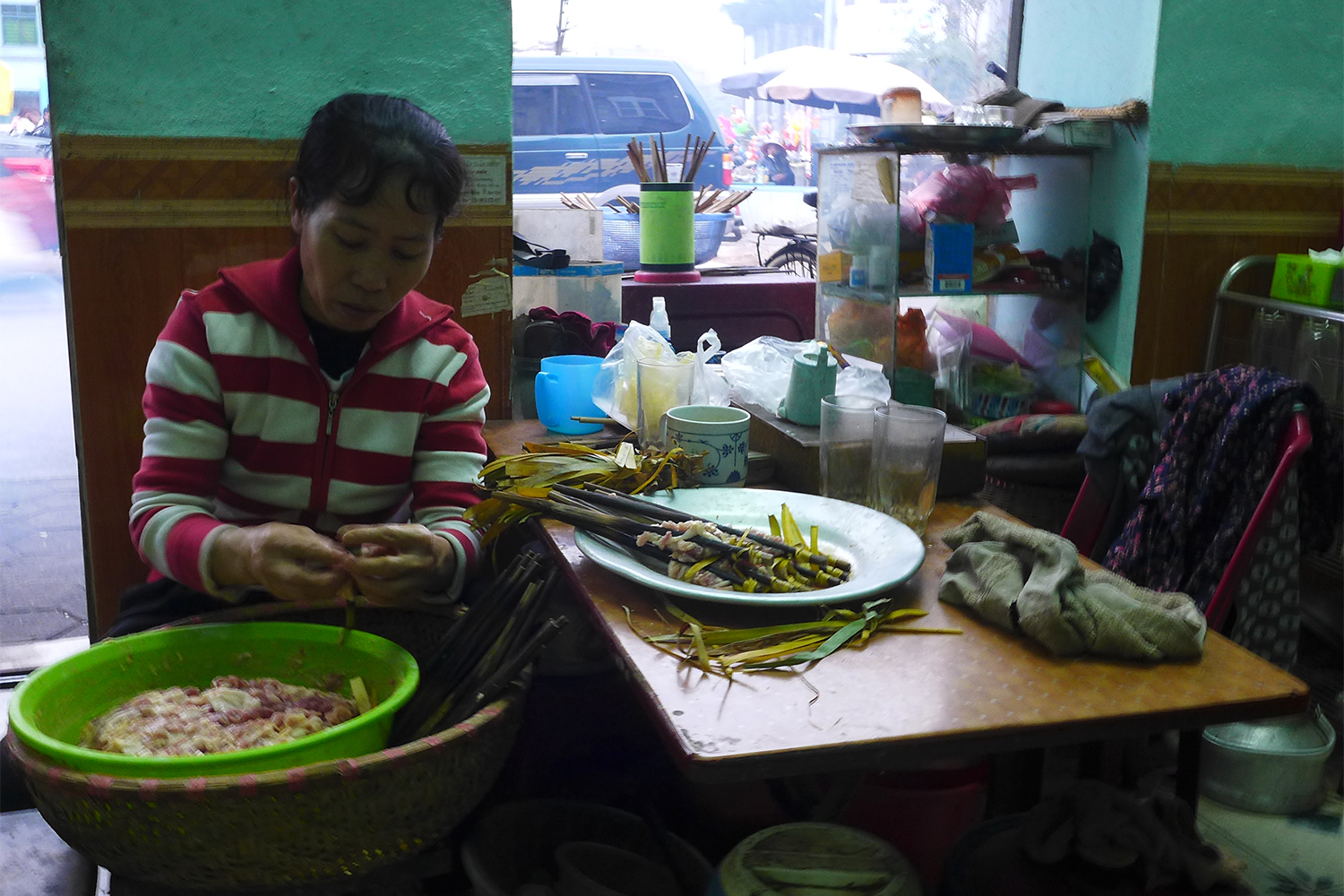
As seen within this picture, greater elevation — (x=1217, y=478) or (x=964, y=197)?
(x=964, y=197)

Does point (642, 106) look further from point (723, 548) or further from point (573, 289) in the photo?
point (723, 548)

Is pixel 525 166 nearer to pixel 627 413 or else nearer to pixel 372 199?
pixel 627 413

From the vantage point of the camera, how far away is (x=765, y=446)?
1.98 metres

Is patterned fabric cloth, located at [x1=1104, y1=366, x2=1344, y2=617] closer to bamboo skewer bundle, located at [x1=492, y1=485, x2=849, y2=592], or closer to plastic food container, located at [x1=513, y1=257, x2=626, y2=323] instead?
bamboo skewer bundle, located at [x1=492, y1=485, x2=849, y2=592]

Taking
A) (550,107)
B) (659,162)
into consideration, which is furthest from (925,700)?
(550,107)

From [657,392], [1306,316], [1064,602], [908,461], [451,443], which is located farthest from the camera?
[1306,316]

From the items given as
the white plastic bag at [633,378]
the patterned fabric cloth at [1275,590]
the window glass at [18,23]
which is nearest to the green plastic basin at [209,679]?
the white plastic bag at [633,378]

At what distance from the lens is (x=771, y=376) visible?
2.15m

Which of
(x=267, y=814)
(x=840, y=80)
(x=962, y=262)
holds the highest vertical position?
(x=840, y=80)

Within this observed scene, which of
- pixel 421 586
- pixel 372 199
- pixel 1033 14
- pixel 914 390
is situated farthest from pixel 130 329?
pixel 1033 14

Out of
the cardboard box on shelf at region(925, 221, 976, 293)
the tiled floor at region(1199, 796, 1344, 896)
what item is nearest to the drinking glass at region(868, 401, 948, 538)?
the tiled floor at region(1199, 796, 1344, 896)

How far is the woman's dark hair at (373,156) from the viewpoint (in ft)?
5.21

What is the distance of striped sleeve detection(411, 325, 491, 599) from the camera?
175 centimetres

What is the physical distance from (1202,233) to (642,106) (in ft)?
7.27
